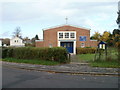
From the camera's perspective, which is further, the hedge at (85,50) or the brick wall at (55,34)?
the brick wall at (55,34)

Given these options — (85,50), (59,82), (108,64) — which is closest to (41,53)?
(108,64)

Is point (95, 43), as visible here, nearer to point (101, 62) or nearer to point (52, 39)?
point (52, 39)

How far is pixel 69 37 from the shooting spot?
99.3 ft

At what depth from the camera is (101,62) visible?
42.5 feet

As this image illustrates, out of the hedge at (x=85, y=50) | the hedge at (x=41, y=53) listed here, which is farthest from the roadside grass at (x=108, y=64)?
the hedge at (x=85, y=50)

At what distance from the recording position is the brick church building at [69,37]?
98.9 feet

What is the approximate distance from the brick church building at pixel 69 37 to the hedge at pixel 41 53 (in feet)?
45.9

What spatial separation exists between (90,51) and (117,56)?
1560 cm

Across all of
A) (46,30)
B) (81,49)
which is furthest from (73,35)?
(46,30)

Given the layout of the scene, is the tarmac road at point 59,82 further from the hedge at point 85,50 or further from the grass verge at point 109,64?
the hedge at point 85,50

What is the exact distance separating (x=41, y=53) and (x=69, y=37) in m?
16.3

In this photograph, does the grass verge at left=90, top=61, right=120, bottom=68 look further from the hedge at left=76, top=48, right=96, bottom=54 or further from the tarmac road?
the hedge at left=76, top=48, right=96, bottom=54

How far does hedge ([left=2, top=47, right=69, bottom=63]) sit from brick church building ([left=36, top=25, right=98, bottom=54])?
1400cm

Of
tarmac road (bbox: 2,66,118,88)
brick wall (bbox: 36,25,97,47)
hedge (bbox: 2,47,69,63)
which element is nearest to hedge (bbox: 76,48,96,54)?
brick wall (bbox: 36,25,97,47)
